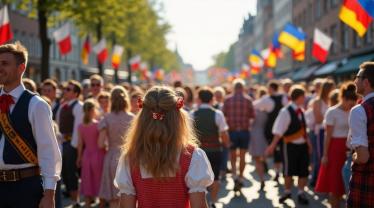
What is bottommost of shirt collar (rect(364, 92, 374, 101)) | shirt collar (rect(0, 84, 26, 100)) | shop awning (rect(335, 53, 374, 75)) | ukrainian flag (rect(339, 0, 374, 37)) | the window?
shirt collar (rect(364, 92, 374, 101))

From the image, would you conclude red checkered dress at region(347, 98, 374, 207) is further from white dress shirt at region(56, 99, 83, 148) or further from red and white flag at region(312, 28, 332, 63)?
red and white flag at region(312, 28, 332, 63)

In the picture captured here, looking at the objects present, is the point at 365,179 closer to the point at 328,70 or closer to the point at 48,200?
the point at 48,200

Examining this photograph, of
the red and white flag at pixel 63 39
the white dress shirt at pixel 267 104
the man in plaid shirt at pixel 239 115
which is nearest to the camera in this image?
the man in plaid shirt at pixel 239 115

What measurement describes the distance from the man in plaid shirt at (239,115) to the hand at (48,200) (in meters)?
7.87

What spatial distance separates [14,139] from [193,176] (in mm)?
1537

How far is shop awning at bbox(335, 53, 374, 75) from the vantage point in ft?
108

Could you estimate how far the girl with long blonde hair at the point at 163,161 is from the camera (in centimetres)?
399

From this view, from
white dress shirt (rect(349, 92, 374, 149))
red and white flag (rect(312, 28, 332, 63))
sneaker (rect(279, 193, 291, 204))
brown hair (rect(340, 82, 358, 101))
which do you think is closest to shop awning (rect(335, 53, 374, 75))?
red and white flag (rect(312, 28, 332, 63))

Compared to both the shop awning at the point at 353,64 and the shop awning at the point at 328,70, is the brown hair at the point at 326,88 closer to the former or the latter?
the shop awning at the point at 353,64

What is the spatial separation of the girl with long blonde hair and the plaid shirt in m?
8.57

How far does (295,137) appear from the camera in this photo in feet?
35.1

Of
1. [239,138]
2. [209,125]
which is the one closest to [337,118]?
[209,125]

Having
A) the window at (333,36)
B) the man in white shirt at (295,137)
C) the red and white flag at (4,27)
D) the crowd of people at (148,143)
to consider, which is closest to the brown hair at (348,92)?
the crowd of people at (148,143)

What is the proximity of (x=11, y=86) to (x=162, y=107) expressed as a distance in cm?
145
